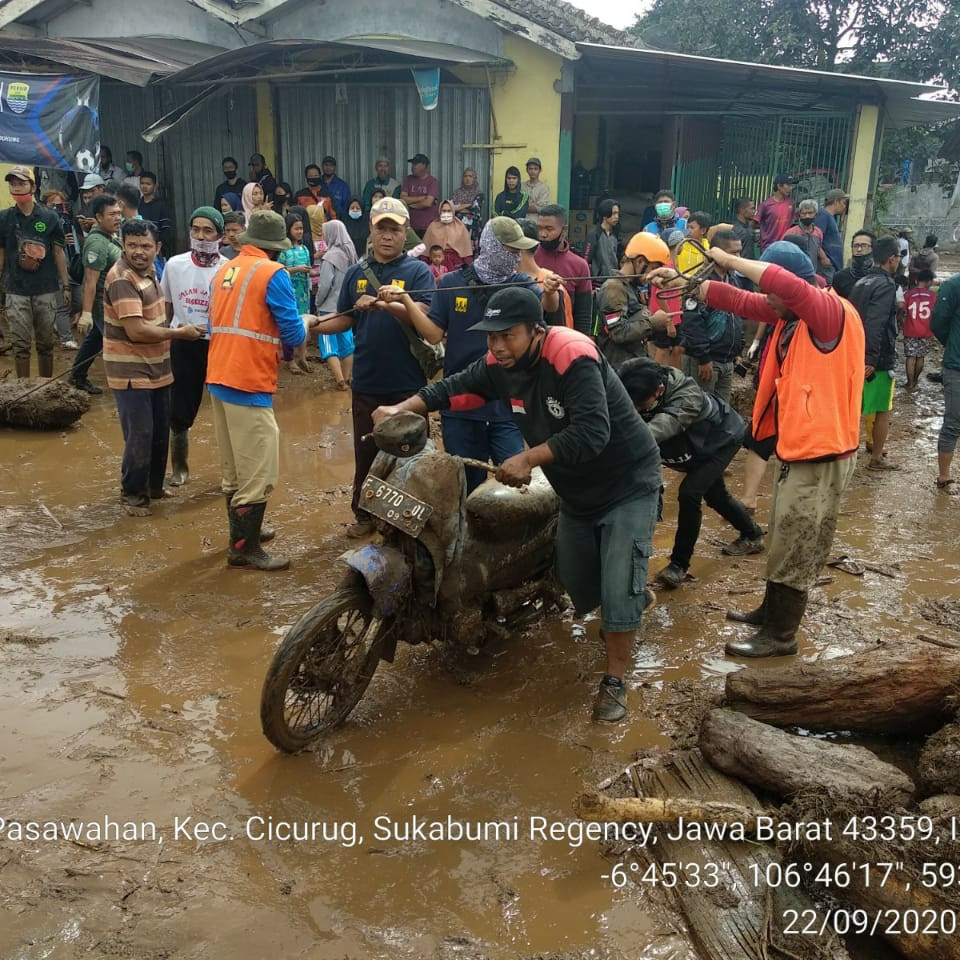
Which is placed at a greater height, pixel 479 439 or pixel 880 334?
pixel 880 334

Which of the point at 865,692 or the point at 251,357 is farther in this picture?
the point at 251,357

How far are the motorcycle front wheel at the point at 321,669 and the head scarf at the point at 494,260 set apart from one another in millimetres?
2293

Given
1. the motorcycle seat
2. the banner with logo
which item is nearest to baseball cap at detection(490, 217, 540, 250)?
the motorcycle seat

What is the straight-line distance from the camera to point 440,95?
1334cm

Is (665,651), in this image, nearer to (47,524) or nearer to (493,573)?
(493,573)

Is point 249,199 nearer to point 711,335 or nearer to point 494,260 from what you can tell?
point 711,335

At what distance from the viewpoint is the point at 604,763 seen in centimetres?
379

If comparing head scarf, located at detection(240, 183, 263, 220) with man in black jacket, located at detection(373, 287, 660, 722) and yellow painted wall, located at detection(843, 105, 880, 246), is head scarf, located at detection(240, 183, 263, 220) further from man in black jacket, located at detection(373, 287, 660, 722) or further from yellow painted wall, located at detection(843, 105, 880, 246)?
yellow painted wall, located at detection(843, 105, 880, 246)

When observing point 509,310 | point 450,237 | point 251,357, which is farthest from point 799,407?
point 450,237

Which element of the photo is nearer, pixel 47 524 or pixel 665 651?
pixel 665 651

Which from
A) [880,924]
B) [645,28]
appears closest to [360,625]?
[880,924]

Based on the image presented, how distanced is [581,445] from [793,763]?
4.72 feet

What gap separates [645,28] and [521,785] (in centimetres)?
2576

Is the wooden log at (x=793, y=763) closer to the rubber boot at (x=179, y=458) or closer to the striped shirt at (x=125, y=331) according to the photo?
the striped shirt at (x=125, y=331)
